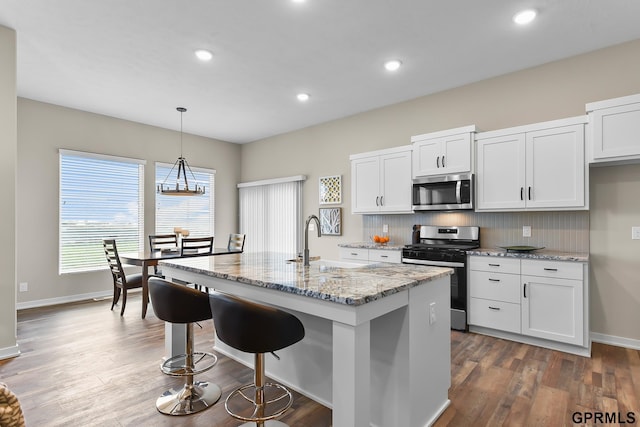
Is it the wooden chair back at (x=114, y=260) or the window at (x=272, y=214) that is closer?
the wooden chair back at (x=114, y=260)

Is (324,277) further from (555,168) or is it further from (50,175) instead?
(50,175)

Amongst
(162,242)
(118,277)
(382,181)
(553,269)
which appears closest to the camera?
(553,269)

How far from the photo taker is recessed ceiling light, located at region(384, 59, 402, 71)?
355cm

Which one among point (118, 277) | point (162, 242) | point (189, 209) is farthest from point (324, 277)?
point (189, 209)

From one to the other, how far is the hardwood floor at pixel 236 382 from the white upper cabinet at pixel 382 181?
5.82ft

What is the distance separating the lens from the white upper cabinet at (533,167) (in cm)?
317

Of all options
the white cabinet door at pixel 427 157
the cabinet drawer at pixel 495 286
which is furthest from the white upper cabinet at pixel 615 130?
the white cabinet door at pixel 427 157

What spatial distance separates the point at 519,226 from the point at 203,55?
3.78 meters

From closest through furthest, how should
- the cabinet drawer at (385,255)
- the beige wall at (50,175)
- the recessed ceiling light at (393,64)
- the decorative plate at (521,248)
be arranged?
the decorative plate at (521,248) → the recessed ceiling light at (393,64) → the cabinet drawer at (385,255) → the beige wall at (50,175)

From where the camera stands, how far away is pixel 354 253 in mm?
4648

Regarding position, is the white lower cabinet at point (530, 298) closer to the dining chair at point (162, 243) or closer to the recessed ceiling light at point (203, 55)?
the recessed ceiling light at point (203, 55)

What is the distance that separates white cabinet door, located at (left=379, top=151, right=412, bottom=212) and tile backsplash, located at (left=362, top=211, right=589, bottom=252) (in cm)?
33

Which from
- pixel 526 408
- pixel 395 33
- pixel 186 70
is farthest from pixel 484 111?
pixel 186 70

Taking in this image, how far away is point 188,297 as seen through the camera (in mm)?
2090
